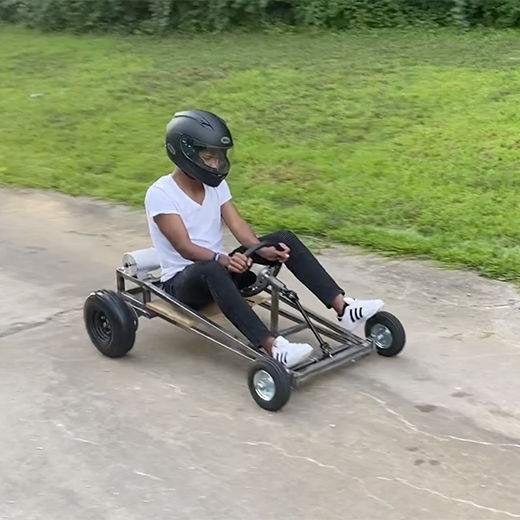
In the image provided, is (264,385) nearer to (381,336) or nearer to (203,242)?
(381,336)

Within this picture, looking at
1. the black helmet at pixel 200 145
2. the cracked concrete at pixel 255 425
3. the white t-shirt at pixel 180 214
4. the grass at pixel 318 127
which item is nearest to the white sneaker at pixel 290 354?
the cracked concrete at pixel 255 425

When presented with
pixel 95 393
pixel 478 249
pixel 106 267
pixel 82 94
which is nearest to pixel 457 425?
pixel 95 393

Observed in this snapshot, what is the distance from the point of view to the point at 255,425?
387 cm

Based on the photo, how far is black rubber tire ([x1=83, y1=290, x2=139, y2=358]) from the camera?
14.6 feet

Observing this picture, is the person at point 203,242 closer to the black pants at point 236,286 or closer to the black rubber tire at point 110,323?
the black pants at point 236,286

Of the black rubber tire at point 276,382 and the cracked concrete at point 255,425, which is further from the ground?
the black rubber tire at point 276,382

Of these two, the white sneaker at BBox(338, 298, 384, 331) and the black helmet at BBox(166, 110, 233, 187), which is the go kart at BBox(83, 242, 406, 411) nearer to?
the white sneaker at BBox(338, 298, 384, 331)

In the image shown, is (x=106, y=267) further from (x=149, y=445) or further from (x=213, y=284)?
(x=149, y=445)

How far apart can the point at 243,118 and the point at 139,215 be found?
2915 millimetres

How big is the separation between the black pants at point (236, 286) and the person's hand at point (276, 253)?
0.06 m

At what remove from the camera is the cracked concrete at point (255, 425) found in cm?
334

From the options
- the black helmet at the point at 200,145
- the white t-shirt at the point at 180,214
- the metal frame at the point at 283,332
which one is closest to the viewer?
the metal frame at the point at 283,332

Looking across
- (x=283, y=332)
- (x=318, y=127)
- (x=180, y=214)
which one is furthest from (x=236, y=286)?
(x=318, y=127)

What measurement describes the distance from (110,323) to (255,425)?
1.03m
